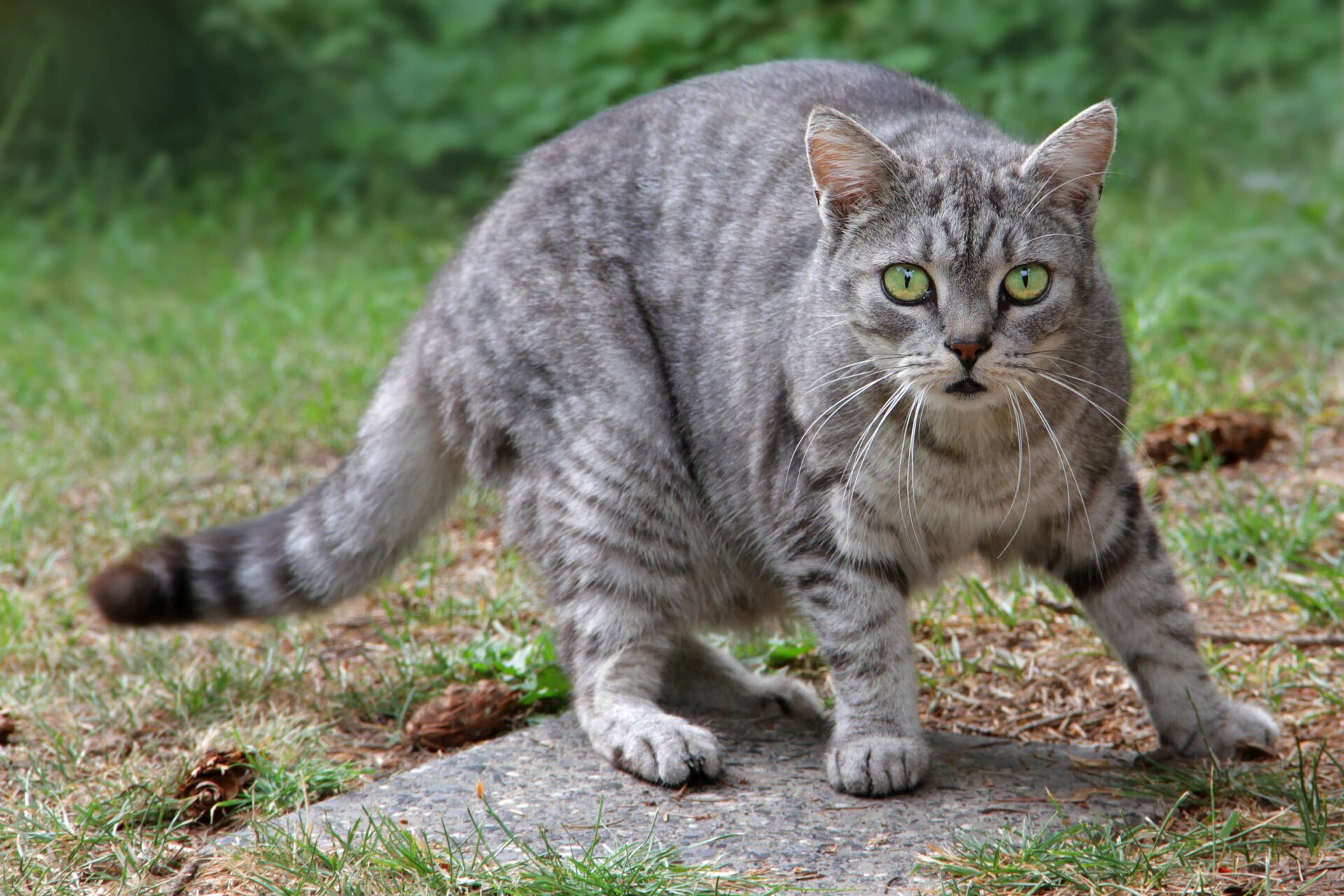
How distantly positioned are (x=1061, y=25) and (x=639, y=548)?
17.2 feet

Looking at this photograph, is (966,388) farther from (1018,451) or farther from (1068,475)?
(1068,475)

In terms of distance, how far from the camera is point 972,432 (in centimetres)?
269

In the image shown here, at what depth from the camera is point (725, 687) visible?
3205 mm

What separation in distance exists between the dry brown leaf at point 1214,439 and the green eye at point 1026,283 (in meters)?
1.61

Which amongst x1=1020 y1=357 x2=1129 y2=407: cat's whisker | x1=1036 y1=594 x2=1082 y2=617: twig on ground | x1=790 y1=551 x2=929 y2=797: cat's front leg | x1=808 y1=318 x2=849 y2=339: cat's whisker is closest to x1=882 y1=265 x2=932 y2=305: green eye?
x1=808 y1=318 x2=849 y2=339: cat's whisker

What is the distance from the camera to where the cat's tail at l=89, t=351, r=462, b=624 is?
3.15 meters

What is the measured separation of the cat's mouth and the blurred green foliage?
14.1 feet

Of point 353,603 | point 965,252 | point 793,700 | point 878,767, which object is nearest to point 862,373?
point 965,252

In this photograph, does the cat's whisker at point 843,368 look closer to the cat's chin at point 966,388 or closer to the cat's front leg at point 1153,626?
the cat's chin at point 966,388

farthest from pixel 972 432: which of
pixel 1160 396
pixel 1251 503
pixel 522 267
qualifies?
pixel 1160 396

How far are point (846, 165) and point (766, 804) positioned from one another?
1163 mm

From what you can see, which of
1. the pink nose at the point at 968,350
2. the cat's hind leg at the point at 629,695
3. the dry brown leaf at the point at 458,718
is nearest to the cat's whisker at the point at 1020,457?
the pink nose at the point at 968,350

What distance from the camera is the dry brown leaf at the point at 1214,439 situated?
4.04m

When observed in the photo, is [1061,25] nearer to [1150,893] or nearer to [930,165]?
[930,165]
